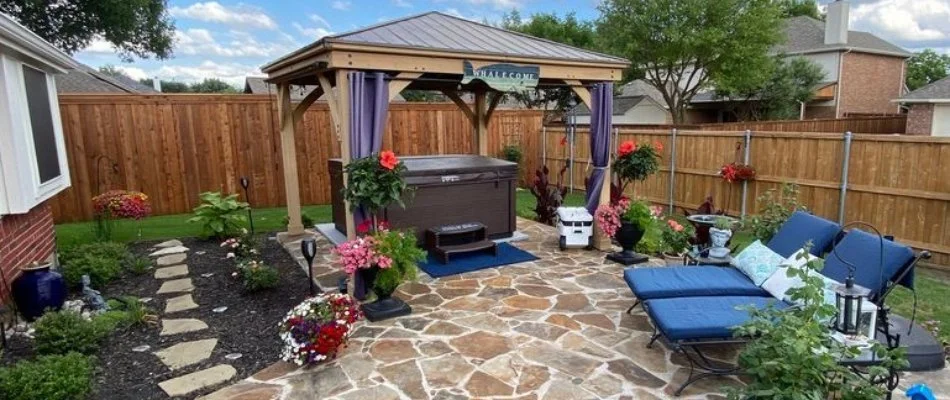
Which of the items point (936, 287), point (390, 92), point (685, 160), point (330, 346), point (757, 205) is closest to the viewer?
point (330, 346)

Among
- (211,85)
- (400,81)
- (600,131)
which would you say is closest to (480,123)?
(600,131)

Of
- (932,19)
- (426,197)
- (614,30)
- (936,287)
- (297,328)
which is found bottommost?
(936,287)

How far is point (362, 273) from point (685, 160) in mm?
6411

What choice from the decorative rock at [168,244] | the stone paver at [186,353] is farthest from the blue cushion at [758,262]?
the decorative rock at [168,244]

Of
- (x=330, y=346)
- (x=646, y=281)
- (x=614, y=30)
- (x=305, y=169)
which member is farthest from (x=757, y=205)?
(x=614, y=30)

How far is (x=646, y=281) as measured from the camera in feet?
12.5

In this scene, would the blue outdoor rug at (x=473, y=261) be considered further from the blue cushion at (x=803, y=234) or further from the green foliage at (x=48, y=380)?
the green foliage at (x=48, y=380)

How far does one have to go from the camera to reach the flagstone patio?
3.04 meters

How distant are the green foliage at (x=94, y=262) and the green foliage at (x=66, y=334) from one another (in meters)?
1.64

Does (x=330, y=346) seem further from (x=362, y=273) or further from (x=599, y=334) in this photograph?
(x=599, y=334)

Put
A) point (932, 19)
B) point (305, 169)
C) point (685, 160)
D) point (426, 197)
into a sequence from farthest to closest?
point (932, 19), point (305, 169), point (685, 160), point (426, 197)

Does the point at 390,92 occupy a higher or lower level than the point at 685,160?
higher

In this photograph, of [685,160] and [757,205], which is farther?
[685,160]

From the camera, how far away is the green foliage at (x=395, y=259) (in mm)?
4099
